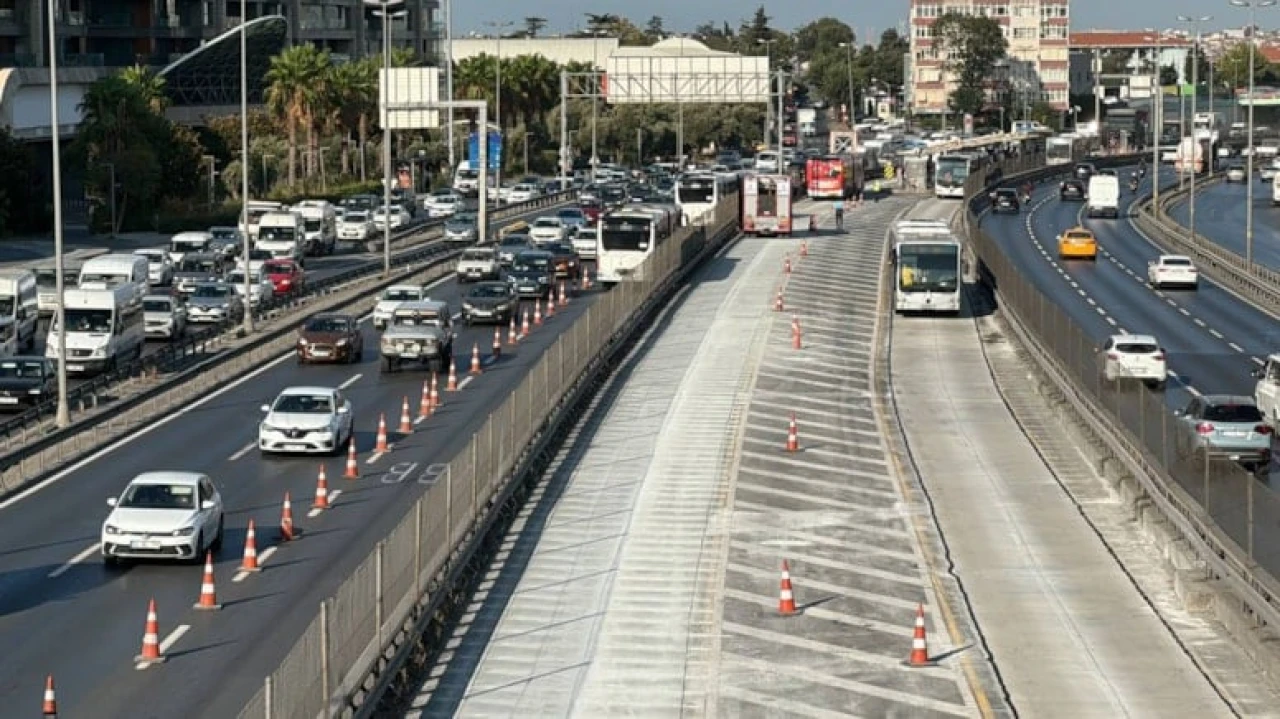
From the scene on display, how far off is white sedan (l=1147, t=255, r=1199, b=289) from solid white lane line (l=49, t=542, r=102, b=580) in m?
58.7

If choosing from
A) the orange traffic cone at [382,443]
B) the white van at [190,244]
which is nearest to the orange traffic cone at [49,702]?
the orange traffic cone at [382,443]

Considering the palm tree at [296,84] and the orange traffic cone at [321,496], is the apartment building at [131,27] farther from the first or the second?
the orange traffic cone at [321,496]

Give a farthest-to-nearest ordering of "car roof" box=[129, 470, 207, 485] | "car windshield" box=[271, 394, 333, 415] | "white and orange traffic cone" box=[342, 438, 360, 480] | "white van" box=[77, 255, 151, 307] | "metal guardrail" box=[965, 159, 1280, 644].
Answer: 1. "white van" box=[77, 255, 151, 307]
2. "car windshield" box=[271, 394, 333, 415]
3. "white and orange traffic cone" box=[342, 438, 360, 480]
4. "car roof" box=[129, 470, 207, 485]
5. "metal guardrail" box=[965, 159, 1280, 644]

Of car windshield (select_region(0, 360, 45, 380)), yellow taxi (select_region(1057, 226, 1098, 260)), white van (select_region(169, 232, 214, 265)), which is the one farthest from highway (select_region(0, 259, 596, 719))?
yellow taxi (select_region(1057, 226, 1098, 260))

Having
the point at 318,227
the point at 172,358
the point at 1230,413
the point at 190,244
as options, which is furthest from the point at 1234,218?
the point at 1230,413

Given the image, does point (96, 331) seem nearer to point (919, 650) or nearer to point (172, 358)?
point (172, 358)

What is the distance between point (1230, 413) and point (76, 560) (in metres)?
20.8

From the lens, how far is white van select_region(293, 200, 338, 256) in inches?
3846

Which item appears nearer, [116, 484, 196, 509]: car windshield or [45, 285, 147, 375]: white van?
[116, 484, 196, 509]: car windshield

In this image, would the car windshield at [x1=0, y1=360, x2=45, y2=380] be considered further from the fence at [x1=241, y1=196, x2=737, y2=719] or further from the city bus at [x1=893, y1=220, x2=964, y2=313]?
the city bus at [x1=893, y1=220, x2=964, y2=313]

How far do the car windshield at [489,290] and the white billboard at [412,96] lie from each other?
37.0m

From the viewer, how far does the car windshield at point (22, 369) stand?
52.9 metres

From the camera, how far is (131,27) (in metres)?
151

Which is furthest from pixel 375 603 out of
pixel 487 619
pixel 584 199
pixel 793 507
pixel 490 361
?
pixel 584 199
